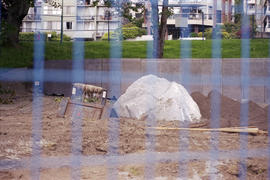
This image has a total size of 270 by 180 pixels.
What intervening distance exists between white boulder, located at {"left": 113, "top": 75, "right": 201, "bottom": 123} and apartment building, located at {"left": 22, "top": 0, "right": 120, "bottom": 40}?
6.77 ft

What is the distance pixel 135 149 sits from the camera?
11.0ft

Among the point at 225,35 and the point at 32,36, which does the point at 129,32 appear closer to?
the point at 225,35

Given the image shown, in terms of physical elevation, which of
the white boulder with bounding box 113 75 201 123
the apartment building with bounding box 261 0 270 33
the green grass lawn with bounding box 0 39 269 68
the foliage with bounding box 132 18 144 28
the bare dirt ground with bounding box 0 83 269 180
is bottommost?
the bare dirt ground with bounding box 0 83 269 180

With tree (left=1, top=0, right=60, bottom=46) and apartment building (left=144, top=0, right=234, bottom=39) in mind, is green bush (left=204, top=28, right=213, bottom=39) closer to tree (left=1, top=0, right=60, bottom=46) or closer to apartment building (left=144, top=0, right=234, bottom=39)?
apartment building (left=144, top=0, right=234, bottom=39)

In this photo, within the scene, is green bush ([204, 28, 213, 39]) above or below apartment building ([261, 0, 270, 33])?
below

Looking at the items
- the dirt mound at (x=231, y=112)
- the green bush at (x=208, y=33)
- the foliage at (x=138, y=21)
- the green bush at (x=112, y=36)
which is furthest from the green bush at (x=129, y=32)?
the dirt mound at (x=231, y=112)

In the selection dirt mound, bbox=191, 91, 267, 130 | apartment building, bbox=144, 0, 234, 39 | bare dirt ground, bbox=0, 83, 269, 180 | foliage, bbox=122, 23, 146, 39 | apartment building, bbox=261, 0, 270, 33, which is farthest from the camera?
apartment building, bbox=261, 0, 270, 33

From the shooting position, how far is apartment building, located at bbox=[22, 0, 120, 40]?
6.85m

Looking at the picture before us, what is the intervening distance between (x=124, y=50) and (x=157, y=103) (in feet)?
7.58

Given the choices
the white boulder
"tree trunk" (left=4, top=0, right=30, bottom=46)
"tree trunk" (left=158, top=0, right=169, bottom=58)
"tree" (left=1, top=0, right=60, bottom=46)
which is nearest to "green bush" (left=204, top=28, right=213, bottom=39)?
"tree trunk" (left=158, top=0, right=169, bottom=58)

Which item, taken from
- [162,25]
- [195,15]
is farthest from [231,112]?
[162,25]

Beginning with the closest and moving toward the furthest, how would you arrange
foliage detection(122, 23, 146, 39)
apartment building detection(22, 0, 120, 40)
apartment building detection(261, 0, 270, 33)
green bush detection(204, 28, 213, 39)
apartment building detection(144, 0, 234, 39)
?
apartment building detection(144, 0, 234, 39) → apartment building detection(22, 0, 120, 40) → foliage detection(122, 23, 146, 39) → green bush detection(204, 28, 213, 39) → apartment building detection(261, 0, 270, 33)

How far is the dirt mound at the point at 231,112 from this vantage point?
4480 millimetres

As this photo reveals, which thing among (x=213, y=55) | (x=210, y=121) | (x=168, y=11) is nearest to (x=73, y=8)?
(x=168, y=11)
